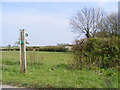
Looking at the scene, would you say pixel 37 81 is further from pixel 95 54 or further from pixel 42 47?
pixel 42 47

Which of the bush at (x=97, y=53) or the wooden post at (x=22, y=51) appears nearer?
the wooden post at (x=22, y=51)

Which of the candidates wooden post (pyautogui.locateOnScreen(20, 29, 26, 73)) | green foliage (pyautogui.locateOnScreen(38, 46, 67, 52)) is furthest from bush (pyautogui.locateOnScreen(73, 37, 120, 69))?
wooden post (pyautogui.locateOnScreen(20, 29, 26, 73))

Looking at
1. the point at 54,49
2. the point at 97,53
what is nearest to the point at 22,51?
the point at 54,49

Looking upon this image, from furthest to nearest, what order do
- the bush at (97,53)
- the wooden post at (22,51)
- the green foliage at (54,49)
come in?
the green foliage at (54,49) < the bush at (97,53) < the wooden post at (22,51)

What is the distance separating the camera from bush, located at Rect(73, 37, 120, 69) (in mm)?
7934

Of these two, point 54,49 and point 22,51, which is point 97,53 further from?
point 22,51

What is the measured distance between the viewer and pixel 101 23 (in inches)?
969

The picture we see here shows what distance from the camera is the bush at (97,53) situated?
7.93 metres

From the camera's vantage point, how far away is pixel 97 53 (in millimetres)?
8180

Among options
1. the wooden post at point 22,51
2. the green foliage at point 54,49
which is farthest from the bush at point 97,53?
the wooden post at point 22,51

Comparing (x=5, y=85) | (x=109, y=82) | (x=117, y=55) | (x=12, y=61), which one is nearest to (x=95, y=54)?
(x=117, y=55)

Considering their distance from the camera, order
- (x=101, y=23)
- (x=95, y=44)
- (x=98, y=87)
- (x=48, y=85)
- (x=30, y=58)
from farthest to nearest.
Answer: (x=101, y=23) < (x=30, y=58) < (x=95, y=44) < (x=48, y=85) < (x=98, y=87)

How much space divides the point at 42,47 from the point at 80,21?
54.3 feet

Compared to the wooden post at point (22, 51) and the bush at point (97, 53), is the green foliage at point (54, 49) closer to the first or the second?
the bush at point (97, 53)
